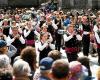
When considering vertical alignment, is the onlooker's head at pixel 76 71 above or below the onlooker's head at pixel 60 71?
below

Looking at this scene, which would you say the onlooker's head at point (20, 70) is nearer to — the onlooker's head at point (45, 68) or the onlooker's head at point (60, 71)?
the onlooker's head at point (45, 68)

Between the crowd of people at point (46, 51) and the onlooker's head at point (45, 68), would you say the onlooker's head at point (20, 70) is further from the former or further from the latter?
the onlooker's head at point (45, 68)

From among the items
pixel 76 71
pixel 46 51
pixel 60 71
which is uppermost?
pixel 60 71

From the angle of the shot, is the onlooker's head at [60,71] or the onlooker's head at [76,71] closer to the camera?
the onlooker's head at [60,71]

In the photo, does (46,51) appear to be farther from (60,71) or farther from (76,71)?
(60,71)

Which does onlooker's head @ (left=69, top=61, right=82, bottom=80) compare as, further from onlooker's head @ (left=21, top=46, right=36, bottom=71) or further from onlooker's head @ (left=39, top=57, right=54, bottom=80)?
onlooker's head @ (left=21, top=46, right=36, bottom=71)

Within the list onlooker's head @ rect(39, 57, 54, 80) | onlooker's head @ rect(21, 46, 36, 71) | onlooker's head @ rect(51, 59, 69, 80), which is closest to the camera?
onlooker's head @ rect(51, 59, 69, 80)

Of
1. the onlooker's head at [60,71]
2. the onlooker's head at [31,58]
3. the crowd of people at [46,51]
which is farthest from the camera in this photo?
the onlooker's head at [31,58]

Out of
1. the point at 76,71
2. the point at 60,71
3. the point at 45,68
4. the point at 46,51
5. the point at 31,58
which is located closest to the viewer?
the point at 60,71

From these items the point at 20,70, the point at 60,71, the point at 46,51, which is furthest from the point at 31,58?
the point at 46,51

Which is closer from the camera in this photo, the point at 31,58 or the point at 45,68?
the point at 45,68

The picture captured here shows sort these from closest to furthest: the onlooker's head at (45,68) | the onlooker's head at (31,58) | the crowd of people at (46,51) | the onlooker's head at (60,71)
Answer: the onlooker's head at (60,71) → the crowd of people at (46,51) → the onlooker's head at (45,68) → the onlooker's head at (31,58)

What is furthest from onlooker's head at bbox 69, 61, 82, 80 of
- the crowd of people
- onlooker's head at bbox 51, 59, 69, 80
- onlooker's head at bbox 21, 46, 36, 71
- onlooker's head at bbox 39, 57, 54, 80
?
onlooker's head at bbox 21, 46, 36, 71

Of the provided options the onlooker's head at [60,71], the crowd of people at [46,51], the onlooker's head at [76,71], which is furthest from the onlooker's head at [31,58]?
the onlooker's head at [60,71]
